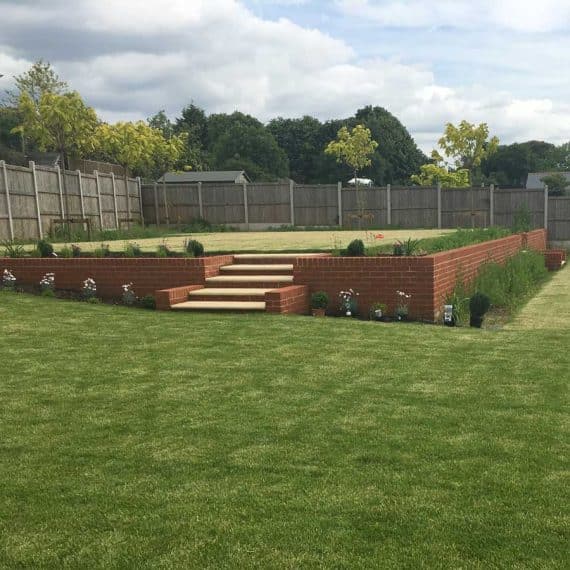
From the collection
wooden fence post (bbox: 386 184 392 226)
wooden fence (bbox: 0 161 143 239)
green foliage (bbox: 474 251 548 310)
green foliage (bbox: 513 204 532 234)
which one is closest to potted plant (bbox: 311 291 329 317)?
green foliage (bbox: 474 251 548 310)

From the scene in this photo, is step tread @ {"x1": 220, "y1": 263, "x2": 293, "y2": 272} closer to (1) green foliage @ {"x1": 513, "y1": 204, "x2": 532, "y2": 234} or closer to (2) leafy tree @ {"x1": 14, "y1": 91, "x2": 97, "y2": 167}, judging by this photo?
(2) leafy tree @ {"x1": 14, "y1": 91, "x2": 97, "y2": 167}

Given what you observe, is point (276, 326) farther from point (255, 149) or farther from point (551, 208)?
point (255, 149)

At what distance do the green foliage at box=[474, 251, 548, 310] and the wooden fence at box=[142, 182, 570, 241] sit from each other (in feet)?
35.1

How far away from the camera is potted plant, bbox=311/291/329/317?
25.7 ft

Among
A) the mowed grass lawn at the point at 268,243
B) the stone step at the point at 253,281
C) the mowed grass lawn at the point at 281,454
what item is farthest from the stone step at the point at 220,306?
the mowed grass lawn at the point at 268,243

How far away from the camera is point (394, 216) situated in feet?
82.4

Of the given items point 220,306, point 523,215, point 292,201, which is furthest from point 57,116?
point 523,215

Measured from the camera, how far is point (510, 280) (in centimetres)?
1076

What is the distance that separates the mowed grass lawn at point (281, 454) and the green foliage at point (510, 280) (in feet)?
12.8

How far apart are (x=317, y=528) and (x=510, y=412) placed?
1972 millimetres

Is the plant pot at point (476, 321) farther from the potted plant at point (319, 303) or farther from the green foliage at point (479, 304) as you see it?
the potted plant at point (319, 303)

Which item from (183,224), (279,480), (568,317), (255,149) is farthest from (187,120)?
(279,480)

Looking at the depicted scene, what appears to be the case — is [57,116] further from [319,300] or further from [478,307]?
[478,307]

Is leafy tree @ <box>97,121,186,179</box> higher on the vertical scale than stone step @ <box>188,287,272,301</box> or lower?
higher
